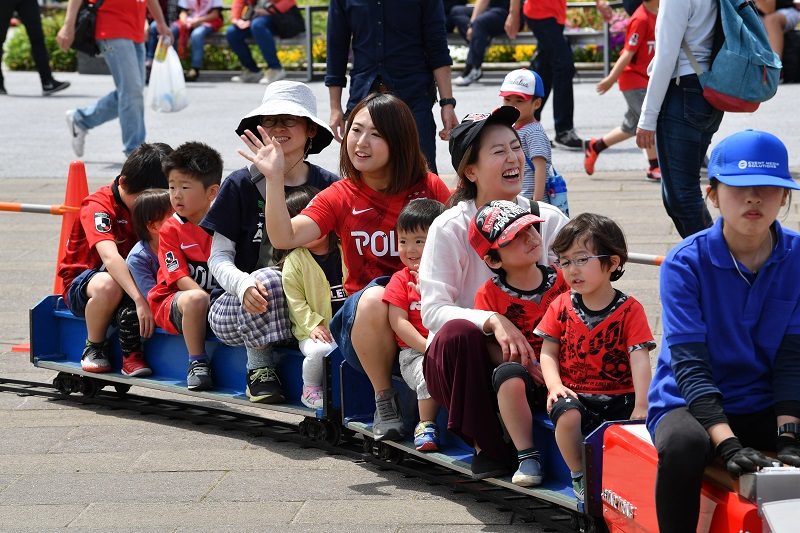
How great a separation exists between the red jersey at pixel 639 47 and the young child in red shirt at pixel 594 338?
6.50m

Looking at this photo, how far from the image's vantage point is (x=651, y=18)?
1086 centimetres

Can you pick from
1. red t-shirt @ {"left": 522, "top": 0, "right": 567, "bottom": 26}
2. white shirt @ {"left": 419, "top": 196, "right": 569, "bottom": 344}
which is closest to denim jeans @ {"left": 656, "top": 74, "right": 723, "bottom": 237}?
white shirt @ {"left": 419, "top": 196, "right": 569, "bottom": 344}

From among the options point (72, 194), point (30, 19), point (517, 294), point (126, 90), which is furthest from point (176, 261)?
point (30, 19)

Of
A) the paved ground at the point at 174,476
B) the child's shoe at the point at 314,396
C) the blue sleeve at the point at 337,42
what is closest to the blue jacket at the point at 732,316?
the paved ground at the point at 174,476

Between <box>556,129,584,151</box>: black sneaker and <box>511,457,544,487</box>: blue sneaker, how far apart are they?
27.4 feet

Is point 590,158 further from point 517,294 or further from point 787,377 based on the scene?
point 787,377

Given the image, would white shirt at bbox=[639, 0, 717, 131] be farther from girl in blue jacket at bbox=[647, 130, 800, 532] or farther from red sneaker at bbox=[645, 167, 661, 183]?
red sneaker at bbox=[645, 167, 661, 183]

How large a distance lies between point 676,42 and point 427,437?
2.47 meters

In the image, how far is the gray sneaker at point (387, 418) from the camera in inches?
216

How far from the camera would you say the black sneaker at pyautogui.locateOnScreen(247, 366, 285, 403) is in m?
5.99

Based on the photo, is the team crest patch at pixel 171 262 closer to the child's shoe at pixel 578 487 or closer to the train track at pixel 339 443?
the train track at pixel 339 443

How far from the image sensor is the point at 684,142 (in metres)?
6.83

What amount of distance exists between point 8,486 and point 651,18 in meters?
6.89

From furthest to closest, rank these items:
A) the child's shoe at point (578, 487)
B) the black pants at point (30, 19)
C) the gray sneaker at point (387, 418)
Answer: the black pants at point (30, 19)
the gray sneaker at point (387, 418)
the child's shoe at point (578, 487)
